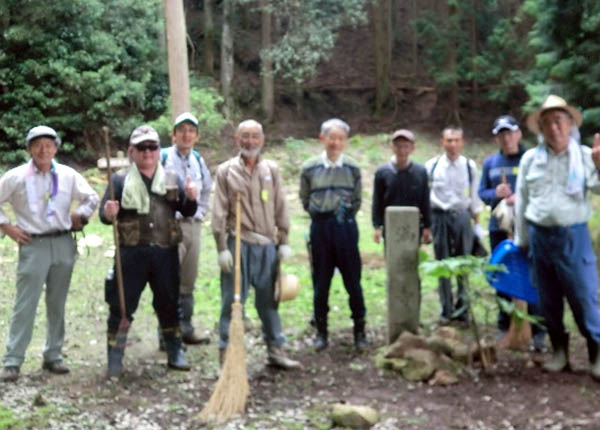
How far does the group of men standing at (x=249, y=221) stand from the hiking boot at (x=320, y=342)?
11 mm

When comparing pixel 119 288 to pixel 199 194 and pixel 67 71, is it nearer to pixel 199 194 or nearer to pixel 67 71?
pixel 199 194

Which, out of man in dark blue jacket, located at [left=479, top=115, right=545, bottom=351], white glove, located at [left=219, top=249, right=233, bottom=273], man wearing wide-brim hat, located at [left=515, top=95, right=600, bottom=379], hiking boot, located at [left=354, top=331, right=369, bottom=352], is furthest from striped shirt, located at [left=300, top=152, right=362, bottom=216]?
man wearing wide-brim hat, located at [left=515, top=95, right=600, bottom=379]

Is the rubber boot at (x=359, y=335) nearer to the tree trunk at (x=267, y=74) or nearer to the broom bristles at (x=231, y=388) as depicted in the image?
the broom bristles at (x=231, y=388)

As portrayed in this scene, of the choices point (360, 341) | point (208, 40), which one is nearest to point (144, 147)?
point (360, 341)

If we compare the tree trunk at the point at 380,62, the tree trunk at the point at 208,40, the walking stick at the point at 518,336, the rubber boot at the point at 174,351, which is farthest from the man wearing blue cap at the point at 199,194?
the tree trunk at the point at 380,62

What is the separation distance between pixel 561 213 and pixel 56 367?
422 cm

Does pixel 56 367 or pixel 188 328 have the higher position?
pixel 188 328

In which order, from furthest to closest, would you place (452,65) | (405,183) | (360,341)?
(452,65) < (405,183) < (360,341)

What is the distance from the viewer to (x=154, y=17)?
20484 millimetres

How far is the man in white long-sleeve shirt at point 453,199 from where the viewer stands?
7445mm

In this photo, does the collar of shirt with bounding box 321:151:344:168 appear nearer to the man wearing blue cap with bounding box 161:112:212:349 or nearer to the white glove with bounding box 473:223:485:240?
the man wearing blue cap with bounding box 161:112:212:349

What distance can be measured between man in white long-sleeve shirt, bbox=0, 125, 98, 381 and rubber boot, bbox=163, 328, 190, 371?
87 centimetres

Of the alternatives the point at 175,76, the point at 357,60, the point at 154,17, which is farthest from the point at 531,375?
the point at 357,60

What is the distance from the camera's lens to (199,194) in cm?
700
